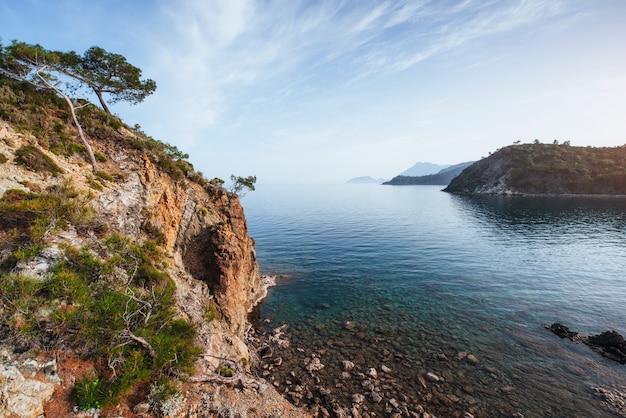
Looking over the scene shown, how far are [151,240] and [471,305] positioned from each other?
3239 cm

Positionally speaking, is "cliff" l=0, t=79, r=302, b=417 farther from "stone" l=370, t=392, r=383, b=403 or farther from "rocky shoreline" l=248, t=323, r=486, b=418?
"stone" l=370, t=392, r=383, b=403

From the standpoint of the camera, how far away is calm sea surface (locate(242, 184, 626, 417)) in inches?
721

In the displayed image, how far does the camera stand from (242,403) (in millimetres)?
12688

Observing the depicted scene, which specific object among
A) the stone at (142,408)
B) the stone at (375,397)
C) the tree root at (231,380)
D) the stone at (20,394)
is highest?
the stone at (20,394)

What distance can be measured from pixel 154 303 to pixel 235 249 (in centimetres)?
1111

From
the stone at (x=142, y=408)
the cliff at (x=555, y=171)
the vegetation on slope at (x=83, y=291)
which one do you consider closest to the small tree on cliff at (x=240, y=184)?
the vegetation on slope at (x=83, y=291)

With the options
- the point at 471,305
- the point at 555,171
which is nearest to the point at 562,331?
the point at 471,305

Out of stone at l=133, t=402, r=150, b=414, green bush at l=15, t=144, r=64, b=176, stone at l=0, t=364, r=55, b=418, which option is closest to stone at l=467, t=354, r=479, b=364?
stone at l=133, t=402, r=150, b=414

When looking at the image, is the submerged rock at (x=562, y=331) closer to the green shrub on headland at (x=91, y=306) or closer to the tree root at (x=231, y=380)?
the tree root at (x=231, y=380)

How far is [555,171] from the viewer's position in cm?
14812

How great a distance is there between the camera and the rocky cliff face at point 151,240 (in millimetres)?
9023

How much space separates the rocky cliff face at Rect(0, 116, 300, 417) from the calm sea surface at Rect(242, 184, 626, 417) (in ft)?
27.5

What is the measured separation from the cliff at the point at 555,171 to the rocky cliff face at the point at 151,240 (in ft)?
602

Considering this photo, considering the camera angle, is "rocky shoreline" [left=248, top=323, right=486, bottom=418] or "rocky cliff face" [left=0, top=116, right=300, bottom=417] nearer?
"rocky cliff face" [left=0, top=116, right=300, bottom=417]
